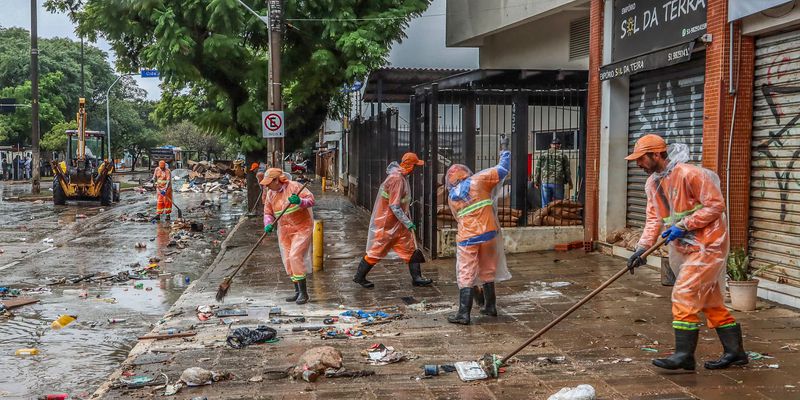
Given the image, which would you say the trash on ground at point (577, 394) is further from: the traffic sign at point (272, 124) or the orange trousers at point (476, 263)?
the traffic sign at point (272, 124)

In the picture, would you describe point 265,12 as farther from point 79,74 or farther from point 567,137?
point 79,74

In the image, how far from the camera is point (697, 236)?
5570 millimetres

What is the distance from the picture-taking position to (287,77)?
2069 cm

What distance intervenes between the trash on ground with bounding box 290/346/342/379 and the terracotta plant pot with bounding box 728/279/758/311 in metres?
4.16

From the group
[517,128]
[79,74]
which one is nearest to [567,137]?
[517,128]

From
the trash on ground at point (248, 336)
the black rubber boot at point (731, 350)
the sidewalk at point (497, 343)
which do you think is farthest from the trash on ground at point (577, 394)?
the trash on ground at point (248, 336)

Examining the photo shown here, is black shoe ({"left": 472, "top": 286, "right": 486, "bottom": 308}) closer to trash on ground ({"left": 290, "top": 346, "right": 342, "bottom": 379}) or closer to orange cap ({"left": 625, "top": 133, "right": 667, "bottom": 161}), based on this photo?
trash on ground ({"left": 290, "top": 346, "right": 342, "bottom": 379})

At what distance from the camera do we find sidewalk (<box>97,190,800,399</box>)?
5.39 metres

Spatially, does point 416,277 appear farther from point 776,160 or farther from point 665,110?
point 776,160

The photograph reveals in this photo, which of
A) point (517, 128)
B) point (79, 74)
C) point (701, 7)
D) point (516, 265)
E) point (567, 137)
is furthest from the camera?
point (79, 74)

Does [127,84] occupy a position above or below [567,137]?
above

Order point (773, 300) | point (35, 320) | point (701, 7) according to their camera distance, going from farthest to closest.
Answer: point (701, 7) < point (35, 320) < point (773, 300)

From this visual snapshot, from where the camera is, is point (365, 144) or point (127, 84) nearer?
point (365, 144)

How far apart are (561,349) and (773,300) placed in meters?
3.03
